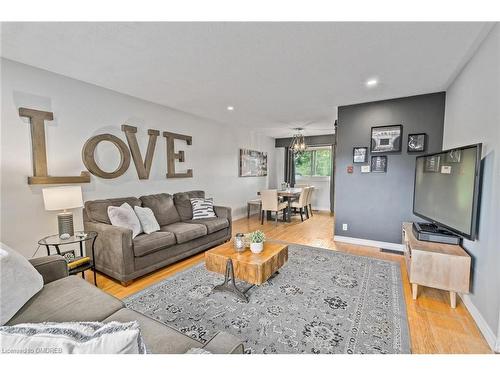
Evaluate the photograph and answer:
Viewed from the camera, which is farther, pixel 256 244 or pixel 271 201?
pixel 271 201

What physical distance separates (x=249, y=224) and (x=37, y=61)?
4356 mm

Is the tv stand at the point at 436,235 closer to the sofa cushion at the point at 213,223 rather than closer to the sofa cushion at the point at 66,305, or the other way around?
the sofa cushion at the point at 213,223

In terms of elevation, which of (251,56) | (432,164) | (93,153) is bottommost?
(432,164)

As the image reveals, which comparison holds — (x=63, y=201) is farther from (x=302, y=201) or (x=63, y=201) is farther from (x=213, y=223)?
(x=302, y=201)

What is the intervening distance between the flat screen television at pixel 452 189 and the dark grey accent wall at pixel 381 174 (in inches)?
24.7

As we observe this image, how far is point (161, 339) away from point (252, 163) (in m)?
5.60

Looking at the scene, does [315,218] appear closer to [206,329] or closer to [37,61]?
[206,329]

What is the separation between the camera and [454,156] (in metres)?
2.18

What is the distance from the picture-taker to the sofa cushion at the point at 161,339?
3.36ft

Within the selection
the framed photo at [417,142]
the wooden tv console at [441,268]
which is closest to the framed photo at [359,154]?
the framed photo at [417,142]

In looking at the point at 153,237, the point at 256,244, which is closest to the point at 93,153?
the point at 153,237

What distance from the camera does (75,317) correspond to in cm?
128

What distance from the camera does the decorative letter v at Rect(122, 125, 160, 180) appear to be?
3.42 meters

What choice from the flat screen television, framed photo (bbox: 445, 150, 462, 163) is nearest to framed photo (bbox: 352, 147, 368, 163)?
the flat screen television
